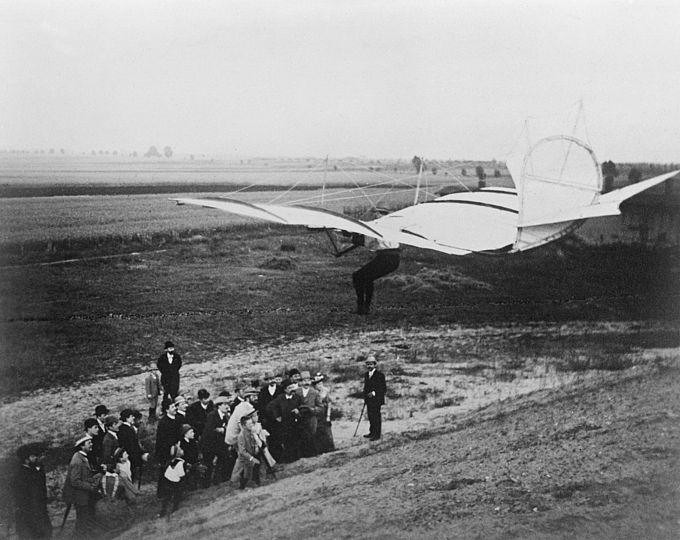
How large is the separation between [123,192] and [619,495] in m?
6.20

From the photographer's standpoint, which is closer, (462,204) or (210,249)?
(462,204)

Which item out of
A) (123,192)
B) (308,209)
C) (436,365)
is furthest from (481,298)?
(123,192)

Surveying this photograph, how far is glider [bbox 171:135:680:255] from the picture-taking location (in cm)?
607

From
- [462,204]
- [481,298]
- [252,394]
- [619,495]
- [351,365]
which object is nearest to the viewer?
[619,495]

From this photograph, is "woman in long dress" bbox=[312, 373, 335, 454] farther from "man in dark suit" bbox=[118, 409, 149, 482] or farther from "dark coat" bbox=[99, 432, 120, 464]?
"dark coat" bbox=[99, 432, 120, 464]

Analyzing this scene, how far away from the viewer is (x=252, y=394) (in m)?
5.91

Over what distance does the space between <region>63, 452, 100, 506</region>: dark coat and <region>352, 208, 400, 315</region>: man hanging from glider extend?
329 cm

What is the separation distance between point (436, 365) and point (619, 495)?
2423mm

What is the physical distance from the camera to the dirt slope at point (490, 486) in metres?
5.06

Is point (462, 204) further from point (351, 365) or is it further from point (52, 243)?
point (52, 243)

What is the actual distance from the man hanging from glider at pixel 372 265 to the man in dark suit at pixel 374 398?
884mm

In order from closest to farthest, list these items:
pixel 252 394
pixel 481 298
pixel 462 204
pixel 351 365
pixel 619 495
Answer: pixel 619 495
pixel 252 394
pixel 462 204
pixel 351 365
pixel 481 298

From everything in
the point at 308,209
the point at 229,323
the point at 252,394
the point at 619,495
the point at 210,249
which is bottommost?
the point at 619,495

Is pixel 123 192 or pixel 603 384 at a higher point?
pixel 123 192
